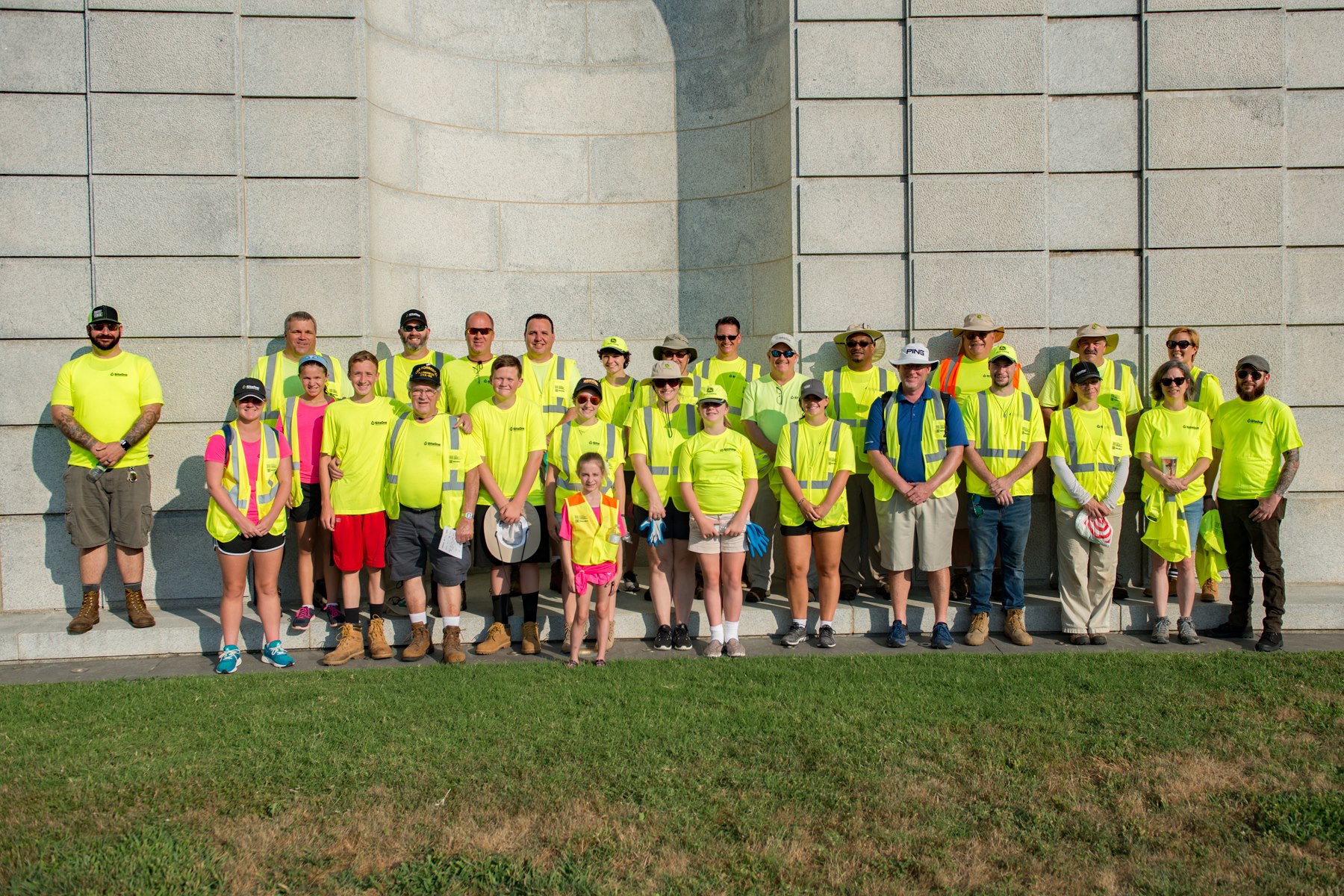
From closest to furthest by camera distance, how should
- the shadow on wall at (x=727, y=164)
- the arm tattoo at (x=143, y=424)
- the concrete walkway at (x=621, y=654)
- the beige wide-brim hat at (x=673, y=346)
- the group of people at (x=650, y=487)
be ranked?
the concrete walkway at (x=621, y=654)
the group of people at (x=650, y=487)
the arm tattoo at (x=143, y=424)
the beige wide-brim hat at (x=673, y=346)
the shadow on wall at (x=727, y=164)

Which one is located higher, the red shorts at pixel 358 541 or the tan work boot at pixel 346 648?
the red shorts at pixel 358 541

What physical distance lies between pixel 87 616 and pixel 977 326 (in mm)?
7151

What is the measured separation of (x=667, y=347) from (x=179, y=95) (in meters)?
4.61

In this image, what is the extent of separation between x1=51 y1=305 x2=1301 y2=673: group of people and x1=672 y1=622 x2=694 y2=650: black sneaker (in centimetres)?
1

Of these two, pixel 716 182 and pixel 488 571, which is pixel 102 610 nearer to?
pixel 488 571

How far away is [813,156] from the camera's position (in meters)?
8.41

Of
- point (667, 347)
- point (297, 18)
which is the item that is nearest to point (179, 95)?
point (297, 18)

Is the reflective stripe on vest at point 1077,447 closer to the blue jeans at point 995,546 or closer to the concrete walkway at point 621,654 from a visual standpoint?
the blue jeans at point 995,546

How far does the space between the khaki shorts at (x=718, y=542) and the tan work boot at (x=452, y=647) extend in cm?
173

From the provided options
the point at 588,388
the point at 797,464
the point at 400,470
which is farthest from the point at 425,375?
the point at 797,464

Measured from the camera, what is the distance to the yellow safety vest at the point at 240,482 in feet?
21.1

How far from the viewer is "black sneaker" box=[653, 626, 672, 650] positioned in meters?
6.89

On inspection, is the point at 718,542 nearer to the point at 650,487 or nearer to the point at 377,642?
the point at 650,487

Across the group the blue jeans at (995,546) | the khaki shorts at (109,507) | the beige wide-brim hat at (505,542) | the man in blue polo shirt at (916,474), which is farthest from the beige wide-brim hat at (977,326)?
the khaki shorts at (109,507)
